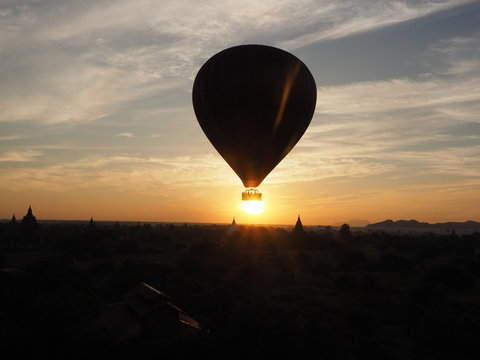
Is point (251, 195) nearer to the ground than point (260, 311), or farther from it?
farther from it

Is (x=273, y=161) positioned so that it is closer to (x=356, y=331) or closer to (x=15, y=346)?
(x=356, y=331)

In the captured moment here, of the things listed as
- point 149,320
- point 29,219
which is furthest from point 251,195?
point 29,219

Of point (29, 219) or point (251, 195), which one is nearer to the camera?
point (251, 195)

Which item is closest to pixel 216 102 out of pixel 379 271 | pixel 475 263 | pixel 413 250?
pixel 379 271

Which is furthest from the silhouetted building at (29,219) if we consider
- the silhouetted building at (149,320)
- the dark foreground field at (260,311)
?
the silhouetted building at (149,320)

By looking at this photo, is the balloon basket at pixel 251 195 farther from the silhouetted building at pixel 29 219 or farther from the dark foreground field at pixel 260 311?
the silhouetted building at pixel 29 219

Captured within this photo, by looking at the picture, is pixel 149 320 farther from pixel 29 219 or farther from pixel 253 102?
pixel 29 219

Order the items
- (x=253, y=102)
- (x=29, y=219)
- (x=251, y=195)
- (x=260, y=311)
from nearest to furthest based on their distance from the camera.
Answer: (x=260, y=311), (x=253, y=102), (x=251, y=195), (x=29, y=219)
